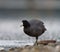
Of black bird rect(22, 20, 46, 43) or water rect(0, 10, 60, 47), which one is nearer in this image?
black bird rect(22, 20, 46, 43)

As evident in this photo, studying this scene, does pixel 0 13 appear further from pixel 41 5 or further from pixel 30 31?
pixel 30 31

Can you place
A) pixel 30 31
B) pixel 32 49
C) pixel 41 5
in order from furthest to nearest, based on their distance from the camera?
pixel 41 5
pixel 30 31
pixel 32 49

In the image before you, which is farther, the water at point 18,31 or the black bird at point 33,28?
the water at point 18,31

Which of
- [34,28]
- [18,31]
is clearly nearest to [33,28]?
[34,28]

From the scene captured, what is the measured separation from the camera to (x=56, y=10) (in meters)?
6.39

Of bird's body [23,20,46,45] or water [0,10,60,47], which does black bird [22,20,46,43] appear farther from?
water [0,10,60,47]

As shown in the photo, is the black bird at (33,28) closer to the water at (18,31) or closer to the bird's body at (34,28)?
the bird's body at (34,28)

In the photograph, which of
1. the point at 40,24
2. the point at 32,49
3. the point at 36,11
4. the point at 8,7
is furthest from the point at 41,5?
the point at 32,49

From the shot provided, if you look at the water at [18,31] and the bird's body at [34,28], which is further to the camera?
the water at [18,31]

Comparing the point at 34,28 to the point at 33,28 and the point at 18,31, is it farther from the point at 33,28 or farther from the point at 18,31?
the point at 18,31

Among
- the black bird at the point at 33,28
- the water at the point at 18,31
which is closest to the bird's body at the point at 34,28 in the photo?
the black bird at the point at 33,28

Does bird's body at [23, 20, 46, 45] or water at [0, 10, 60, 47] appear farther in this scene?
water at [0, 10, 60, 47]

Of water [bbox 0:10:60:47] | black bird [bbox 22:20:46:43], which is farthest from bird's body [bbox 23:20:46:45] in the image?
water [bbox 0:10:60:47]

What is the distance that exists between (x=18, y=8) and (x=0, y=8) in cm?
44
